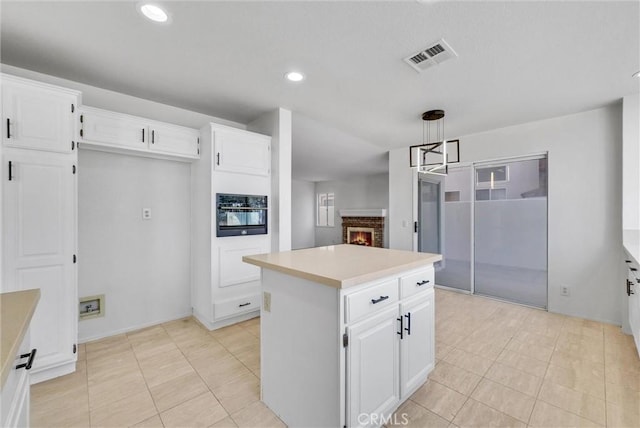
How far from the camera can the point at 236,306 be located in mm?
3068

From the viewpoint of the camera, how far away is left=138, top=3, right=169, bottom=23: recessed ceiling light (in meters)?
1.67

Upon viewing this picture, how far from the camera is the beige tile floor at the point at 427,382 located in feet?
5.57

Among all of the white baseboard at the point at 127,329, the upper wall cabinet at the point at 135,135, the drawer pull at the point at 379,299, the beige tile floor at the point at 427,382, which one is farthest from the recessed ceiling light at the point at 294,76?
the white baseboard at the point at 127,329

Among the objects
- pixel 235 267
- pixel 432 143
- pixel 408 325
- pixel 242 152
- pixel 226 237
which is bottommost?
pixel 408 325

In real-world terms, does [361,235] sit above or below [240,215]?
below

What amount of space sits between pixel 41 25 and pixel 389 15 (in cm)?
230

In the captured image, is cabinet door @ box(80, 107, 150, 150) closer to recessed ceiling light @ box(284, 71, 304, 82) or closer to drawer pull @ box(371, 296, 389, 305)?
recessed ceiling light @ box(284, 71, 304, 82)

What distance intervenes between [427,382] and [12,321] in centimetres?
230

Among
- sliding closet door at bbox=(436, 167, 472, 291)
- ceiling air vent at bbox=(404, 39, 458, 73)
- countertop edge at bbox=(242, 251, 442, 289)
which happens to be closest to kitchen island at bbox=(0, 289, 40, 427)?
countertop edge at bbox=(242, 251, 442, 289)

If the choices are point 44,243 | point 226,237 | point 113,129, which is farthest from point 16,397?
point 113,129

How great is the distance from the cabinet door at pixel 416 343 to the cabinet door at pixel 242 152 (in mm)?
2247

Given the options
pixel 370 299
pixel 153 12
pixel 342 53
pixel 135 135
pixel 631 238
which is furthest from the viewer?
pixel 631 238

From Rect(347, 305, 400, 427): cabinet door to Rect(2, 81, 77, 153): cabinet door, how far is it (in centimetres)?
255

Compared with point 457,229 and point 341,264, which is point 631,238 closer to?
point 457,229
